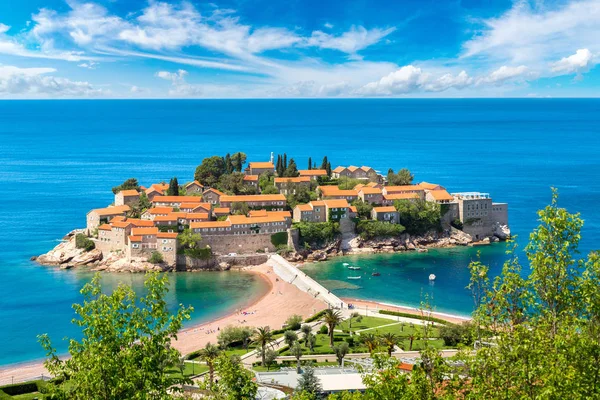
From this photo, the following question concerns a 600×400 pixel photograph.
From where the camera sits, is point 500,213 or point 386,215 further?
point 500,213

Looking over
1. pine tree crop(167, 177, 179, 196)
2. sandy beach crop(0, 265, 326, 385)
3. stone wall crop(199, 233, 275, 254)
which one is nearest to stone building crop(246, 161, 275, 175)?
pine tree crop(167, 177, 179, 196)

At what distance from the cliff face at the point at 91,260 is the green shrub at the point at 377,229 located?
22.3 meters

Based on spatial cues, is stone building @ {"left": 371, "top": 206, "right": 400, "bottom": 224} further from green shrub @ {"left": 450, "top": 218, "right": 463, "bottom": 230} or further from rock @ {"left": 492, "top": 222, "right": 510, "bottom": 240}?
rock @ {"left": 492, "top": 222, "right": 510, "bottom": 240}

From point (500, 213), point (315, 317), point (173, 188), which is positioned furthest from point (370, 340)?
point (500, 213)

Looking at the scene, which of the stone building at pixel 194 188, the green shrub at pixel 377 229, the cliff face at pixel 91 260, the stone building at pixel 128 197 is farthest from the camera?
the stone building at pixel 194 188

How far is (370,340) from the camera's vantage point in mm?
41188

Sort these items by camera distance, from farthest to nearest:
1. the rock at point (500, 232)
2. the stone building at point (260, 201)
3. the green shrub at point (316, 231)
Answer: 1. the rock at point (500, 232)
2. the stone building at point (260, 201)
3. the green shrub at point (316, 231)

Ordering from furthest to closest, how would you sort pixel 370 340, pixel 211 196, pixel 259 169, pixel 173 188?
1. pixel 259 169
2. pixel 173 188
3. pixel 211 196
4. pixel 370 340

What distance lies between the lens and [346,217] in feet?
238

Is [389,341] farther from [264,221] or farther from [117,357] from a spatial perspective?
[264,221]

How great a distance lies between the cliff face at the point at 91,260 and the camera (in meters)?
65.0

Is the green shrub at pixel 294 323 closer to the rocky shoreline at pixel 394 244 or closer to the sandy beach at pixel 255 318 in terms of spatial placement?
the sandy beach at pixel 255 318

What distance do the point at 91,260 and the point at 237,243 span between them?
613 inches

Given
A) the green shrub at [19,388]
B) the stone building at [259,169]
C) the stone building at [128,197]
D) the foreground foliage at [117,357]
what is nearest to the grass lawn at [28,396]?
the green shrub at [19,388]
